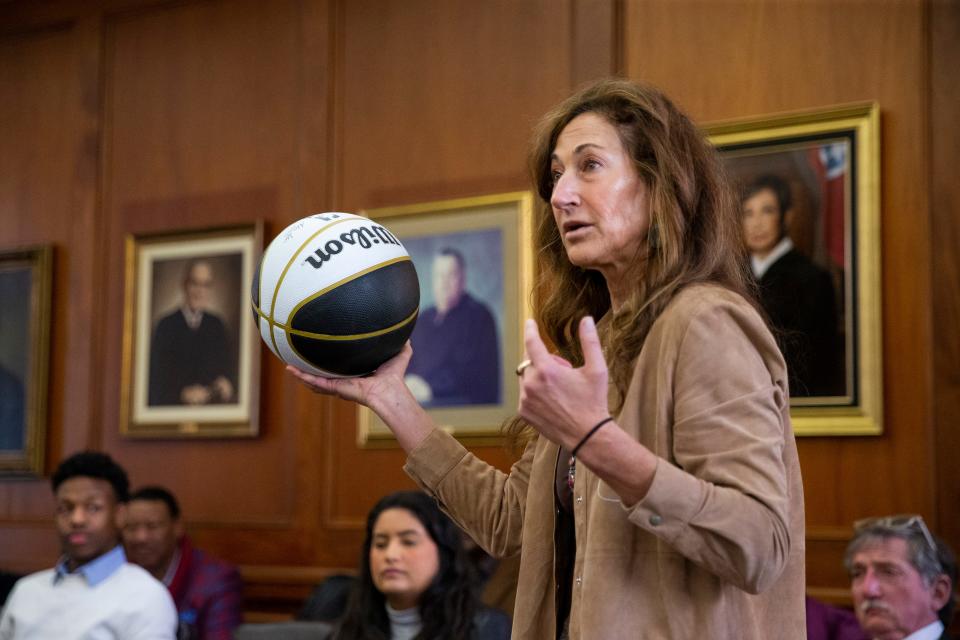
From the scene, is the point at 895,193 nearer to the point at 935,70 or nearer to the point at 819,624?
the point at 935,70

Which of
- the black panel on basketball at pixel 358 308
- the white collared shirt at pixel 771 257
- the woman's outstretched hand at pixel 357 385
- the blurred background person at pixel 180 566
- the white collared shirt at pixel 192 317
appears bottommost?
the blurred background person at pixel 180 566

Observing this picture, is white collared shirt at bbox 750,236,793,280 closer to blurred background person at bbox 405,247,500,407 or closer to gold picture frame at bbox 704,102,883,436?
gold picture frame at bbox 704,102,883,436

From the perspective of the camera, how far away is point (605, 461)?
1572mm

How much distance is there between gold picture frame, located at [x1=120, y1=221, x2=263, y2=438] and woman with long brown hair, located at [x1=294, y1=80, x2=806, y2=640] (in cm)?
387

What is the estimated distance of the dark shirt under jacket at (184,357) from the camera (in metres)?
6.06

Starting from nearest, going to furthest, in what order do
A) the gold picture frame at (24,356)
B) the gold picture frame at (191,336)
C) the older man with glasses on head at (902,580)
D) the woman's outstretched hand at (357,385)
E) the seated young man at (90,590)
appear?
the woman's outstretched hand at (357,385), the older man with glasses on head at (902,580), the seated young man at (90,590), the gold picture frame at (191,336), the gold picture frame at (24,356)

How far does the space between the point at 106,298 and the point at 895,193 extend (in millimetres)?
4044

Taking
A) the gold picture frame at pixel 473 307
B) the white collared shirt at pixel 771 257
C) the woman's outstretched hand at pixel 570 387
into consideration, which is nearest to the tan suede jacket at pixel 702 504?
the woman's outstretched hand at pixel 570 387

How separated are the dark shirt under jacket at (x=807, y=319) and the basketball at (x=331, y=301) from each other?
2.43 metres

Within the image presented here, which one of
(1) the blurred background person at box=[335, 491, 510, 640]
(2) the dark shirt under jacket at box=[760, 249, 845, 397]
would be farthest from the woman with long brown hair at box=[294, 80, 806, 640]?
(2) the dark shirt under jacket at box=[760, 249, 845, 397]

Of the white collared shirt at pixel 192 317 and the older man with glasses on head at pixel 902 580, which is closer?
the older man with glasses on head at pixel 902 580

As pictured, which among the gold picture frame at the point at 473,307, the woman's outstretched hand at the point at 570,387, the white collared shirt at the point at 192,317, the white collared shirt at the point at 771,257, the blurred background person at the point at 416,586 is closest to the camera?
the woman's outstretched hand at the point at 570,387

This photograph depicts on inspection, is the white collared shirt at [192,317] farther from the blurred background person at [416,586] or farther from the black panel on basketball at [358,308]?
the black panel on basketball at [358,308]

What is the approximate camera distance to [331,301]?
2.26 m
